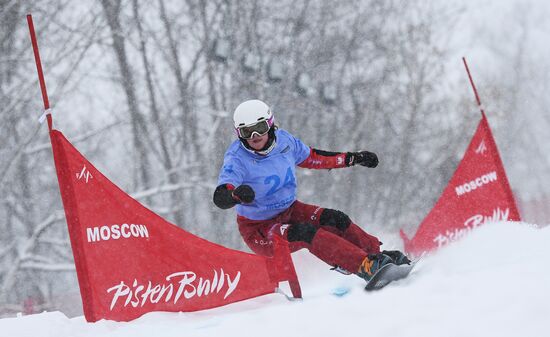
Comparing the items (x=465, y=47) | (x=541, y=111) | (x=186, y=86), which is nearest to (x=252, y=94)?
(x=186, y=86)

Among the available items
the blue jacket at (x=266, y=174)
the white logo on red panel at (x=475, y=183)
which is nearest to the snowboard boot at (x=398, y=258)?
the blue jacket at (x=266, y=174)

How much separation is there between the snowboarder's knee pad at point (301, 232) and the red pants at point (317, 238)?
0.03m

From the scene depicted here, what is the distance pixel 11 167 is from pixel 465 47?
1491cm

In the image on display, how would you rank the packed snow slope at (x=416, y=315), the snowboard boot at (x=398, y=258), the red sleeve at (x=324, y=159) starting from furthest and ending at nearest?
the red sleeve at (x=324, y=159) < the snowboard boot at (x=398, y=258) < the packed snow slope at (x=416, y=315)

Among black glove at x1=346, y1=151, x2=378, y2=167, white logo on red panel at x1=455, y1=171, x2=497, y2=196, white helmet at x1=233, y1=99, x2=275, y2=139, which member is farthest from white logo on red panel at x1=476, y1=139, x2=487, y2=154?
white helmet at x1=233, y1=99, x2=275, y2=139

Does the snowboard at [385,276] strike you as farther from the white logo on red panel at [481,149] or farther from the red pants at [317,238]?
the white logo on red panel at [481,149]

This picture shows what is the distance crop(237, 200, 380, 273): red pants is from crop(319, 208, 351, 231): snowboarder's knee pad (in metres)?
0.02

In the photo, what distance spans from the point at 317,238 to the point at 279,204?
54 centimetres

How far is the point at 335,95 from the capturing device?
64.3 feet

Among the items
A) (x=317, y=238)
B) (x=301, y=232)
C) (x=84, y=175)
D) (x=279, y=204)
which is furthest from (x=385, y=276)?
(x=84, y=175)

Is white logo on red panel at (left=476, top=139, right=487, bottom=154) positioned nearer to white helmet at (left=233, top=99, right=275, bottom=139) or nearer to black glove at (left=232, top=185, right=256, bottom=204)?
white helmet at (left=233, top=99, right=275, bottom=139)

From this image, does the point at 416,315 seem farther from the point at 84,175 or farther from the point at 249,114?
the point at 84,175

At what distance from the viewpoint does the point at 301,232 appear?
4703 mm

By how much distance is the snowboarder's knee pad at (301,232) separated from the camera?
15.3ft
